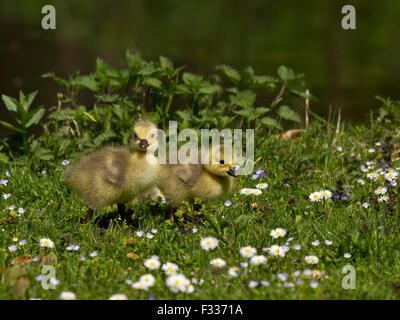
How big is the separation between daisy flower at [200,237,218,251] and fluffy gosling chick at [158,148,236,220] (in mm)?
813

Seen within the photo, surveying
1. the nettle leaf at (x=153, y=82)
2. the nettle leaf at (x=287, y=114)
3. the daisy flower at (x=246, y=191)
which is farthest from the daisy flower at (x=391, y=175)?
the nettle leaf at (x=153, y=82)

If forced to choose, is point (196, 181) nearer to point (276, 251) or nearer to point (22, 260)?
point (276, 251)

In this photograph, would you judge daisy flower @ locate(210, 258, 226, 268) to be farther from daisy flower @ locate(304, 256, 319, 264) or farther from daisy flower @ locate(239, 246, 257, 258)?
daisy flower @ locate(304, 256, 319, 264)

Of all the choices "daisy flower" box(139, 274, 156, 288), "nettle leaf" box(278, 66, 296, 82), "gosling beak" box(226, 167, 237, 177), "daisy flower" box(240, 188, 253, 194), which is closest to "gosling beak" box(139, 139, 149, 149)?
"gosling beak" box(226, 167, 237, 177)

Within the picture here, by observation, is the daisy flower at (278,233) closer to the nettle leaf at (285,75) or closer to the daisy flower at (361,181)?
the daisy flower at (361,181)

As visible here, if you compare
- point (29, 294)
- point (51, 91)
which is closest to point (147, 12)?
point (51, 91)

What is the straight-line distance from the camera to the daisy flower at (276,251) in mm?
4263

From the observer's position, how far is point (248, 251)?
169 inches

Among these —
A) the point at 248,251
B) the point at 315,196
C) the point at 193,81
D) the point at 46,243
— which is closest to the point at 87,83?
the point at 193,81

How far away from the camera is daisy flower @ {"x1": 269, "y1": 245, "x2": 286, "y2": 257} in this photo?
4.26m

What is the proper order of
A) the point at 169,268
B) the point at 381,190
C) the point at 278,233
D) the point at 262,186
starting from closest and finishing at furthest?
the point at 169,268 → the point at 278,233 → the point at 381,190 → the point at 262,186

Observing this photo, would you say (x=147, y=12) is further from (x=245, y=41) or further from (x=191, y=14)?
(x=245, y=41)

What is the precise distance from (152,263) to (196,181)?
1.09 m
